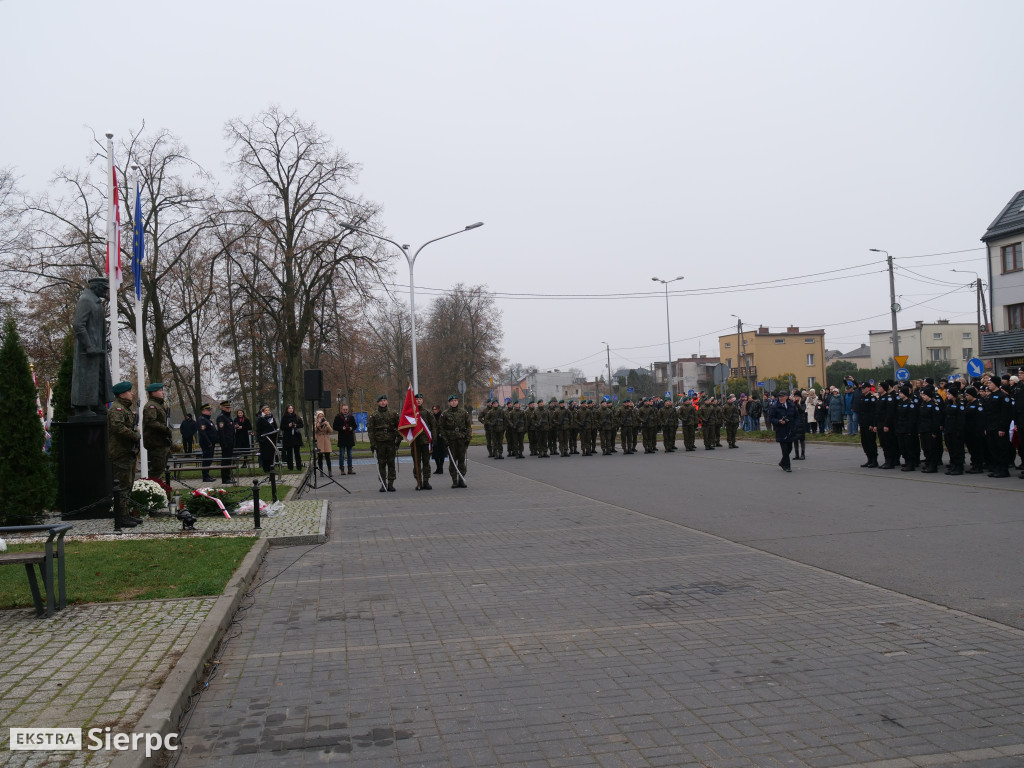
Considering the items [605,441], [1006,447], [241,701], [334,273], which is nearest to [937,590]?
[241,701]

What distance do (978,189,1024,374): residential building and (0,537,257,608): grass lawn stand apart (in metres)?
47.2

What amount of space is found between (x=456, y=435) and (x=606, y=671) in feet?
46.2

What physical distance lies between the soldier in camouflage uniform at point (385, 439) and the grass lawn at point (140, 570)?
25.5ft

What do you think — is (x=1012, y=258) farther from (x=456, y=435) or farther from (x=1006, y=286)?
(x=456, y=435)

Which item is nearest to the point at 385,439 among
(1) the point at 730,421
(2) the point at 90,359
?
(2) the point at 90,359

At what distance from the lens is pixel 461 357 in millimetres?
74250

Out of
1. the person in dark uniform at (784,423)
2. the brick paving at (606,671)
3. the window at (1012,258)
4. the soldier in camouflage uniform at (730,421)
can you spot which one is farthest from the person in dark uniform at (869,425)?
the window at (1012,258)

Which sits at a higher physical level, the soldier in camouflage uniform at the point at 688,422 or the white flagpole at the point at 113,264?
the white flagpole at the point at 113,264

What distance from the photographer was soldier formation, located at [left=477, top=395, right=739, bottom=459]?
100.0ft

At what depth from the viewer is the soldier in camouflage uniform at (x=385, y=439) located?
1911 cm

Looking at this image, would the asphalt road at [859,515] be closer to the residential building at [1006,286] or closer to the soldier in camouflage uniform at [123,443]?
the soldier in camouflage uniform at [123,443]

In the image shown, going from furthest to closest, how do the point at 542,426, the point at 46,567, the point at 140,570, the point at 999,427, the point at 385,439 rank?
the point at 542,426, the point at 385,439, the point at 999,427, the point at 140,570, the point at 46,567

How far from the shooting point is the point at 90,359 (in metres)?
14.3

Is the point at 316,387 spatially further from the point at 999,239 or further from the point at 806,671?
the point at 999,239
